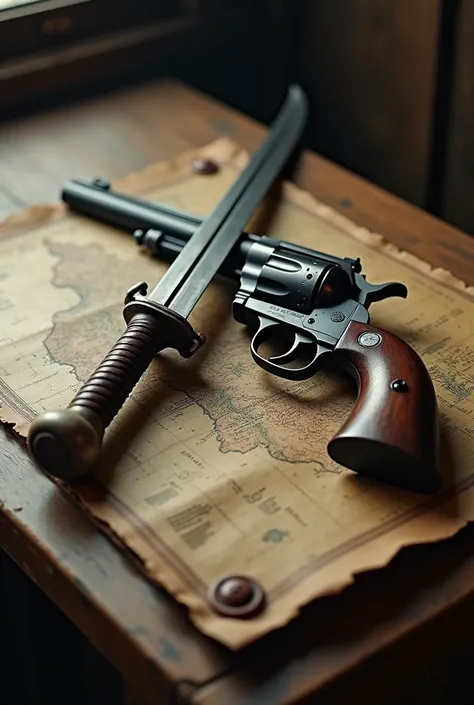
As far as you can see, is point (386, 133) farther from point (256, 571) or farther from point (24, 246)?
point (256, 571)

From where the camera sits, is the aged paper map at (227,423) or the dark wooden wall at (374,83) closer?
the aged paper map at (227,423)

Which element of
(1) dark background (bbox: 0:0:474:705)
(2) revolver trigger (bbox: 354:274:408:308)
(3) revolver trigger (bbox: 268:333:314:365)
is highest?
(2) revolver trigger (bbox: 354:274:408:308)

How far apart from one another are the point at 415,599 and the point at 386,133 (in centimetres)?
Result: 115

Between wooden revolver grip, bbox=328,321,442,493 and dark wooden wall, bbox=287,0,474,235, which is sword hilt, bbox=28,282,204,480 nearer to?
wooden revolver grip, bbox=328,321,442,493

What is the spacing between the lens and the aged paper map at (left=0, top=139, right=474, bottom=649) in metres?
0.87

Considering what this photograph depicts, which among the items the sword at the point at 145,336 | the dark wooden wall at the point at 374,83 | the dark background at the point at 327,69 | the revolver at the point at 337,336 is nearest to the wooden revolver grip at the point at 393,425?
the revolver at the point at 337,336

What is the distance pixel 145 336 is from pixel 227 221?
29cm

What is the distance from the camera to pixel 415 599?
0.86 m

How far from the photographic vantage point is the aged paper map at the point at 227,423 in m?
0.87

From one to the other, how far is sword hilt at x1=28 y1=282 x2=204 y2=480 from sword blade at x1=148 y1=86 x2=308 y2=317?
0.03m

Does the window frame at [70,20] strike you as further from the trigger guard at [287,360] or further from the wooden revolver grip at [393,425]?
the wooden revolver grip at [393,425]

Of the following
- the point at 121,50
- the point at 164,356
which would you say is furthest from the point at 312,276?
the point at 121,50

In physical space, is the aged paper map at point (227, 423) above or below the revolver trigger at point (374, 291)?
below

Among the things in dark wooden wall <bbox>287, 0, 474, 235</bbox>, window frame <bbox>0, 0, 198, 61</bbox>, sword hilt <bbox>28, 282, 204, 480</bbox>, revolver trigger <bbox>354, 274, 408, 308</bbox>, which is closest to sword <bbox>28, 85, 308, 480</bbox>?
sword hilt <bbox>28, 282, 204, 480</bbox>
